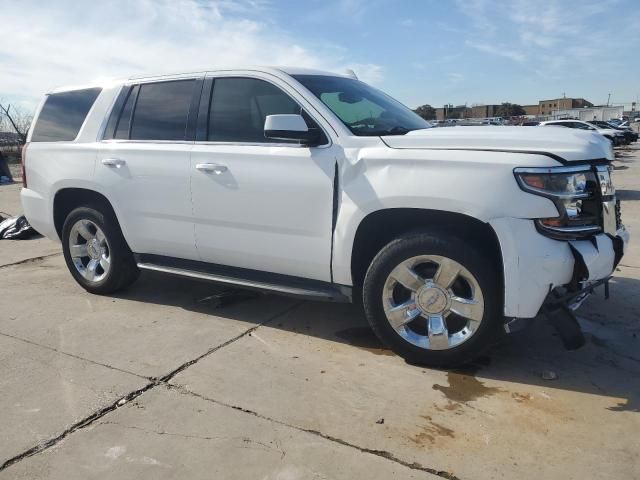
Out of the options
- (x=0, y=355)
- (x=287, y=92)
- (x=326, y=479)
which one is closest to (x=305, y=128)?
(x=287, y=92)

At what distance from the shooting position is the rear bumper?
5168 millimetres

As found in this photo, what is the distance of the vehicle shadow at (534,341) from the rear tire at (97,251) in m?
0.24

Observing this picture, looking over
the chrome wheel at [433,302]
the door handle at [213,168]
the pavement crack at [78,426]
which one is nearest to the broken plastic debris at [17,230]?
the door handle at [213,168]

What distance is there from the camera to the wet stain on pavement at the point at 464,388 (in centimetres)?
313

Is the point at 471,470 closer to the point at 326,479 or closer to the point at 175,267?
the point at 326,479

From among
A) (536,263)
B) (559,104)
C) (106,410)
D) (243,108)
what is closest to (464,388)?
(536,263)

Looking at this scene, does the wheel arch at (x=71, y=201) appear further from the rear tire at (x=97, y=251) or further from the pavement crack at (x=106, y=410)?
the pavement crack at (x=106, y=410)

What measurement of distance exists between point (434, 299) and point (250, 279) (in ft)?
4.68

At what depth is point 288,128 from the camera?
349 cm

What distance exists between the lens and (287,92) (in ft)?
12.7

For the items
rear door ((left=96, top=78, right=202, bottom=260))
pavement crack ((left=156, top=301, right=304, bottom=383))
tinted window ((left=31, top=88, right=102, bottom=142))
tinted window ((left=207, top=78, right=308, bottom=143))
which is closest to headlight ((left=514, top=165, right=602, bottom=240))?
tinted window ((left=207, top=78, right=308, bottom=143))

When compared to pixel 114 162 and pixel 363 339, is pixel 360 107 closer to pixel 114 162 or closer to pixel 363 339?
pixel 363 339

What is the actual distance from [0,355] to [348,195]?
2691mm

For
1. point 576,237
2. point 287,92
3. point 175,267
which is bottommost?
point 175,267
